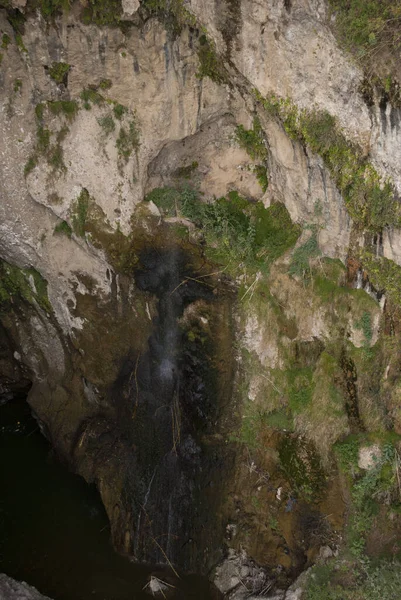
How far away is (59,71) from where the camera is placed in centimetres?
790

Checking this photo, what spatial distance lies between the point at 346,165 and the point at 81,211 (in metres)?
4.70

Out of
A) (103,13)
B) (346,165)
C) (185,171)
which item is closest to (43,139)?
(103,13)

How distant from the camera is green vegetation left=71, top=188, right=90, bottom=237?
28.6 ft

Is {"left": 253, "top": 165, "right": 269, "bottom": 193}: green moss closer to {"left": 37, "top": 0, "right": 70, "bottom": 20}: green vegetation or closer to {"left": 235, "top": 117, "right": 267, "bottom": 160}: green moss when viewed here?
{"left": 235, "top": 117, "right": 267, "bottom": 160}: green moss

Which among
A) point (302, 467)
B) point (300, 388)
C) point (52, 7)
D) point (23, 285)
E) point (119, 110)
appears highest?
point (52, 7)

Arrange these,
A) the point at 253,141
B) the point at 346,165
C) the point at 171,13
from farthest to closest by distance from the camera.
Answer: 1. the point at 253,141
2. the point at 171,13
3. the point at 346,165

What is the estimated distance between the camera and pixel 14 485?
1111 cm

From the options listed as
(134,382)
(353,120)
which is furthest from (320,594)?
(353,120)

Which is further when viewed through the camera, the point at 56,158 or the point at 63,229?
the point at 63,229

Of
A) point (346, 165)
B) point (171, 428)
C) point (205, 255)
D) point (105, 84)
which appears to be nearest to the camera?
point (346, 165)

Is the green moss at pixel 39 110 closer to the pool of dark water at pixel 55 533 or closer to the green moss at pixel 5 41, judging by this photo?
the green moss at pixel 5 41

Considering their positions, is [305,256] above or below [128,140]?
below

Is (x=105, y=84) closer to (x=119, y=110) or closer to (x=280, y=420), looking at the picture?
(x=119, y=110)

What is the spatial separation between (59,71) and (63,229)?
8.89 ft
